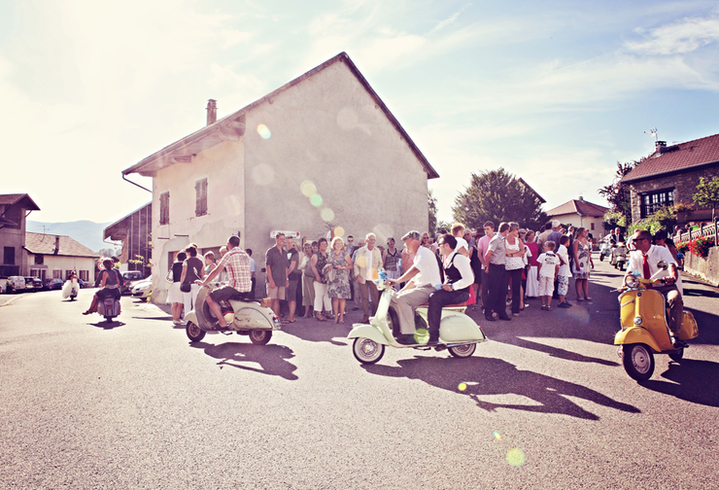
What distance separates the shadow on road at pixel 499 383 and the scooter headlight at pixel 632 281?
58.5 inches

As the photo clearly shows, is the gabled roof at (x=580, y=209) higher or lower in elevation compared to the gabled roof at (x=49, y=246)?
higher

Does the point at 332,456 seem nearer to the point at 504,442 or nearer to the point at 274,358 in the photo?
the point at 504,442

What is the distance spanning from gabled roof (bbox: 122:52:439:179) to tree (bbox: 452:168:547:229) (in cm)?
1861

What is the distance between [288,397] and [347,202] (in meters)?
13.9

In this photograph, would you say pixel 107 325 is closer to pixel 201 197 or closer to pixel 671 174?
Result: pixel 201 197

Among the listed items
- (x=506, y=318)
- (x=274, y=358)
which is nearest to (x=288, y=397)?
(x=274, y=358)

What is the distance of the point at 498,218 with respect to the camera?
38.9m

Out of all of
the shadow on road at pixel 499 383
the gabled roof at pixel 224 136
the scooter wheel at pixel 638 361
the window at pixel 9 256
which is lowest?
the shadow on road at pixel 499 383

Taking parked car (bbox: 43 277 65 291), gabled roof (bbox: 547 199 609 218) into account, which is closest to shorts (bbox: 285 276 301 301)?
parked car (bbox: 43 277 65 291)

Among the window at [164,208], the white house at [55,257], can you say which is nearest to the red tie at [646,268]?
the window at [164,208]

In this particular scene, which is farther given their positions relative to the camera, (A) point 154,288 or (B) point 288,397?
(A) point 154,288

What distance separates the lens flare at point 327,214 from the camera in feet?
56.9

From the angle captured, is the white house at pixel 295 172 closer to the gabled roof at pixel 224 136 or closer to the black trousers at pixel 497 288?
the gabled roof at pixel 224 136

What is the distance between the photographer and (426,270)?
6.30m
